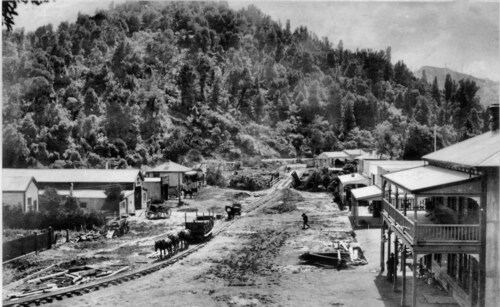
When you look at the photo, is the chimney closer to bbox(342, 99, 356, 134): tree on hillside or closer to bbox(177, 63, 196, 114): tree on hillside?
bbox(177, 63, 196, 114): tree on hillside

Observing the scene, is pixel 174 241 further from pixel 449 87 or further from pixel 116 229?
pixel 449 87

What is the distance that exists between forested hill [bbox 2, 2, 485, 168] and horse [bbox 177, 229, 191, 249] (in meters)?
48.0

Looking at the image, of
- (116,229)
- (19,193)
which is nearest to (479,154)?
(116,229)

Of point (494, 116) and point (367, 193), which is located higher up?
point (494, 116)

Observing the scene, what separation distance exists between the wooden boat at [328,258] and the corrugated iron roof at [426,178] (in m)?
5.89

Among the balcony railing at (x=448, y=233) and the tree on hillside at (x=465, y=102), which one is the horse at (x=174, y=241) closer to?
the balcony railing at (x=448, y=233)

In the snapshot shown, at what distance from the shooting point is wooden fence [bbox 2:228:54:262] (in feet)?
81.2

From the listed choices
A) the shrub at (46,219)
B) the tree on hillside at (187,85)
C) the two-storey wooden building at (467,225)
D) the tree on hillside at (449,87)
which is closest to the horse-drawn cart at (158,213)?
the shrub at (46,219)

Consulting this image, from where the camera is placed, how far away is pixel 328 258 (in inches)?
979

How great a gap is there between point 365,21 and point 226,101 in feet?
396

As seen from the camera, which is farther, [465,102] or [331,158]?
[465,102]

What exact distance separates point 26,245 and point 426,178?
21.7 metres

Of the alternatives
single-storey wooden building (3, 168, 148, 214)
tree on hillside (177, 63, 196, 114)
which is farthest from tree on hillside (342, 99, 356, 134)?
single-storey wooden building (3, 168, 148, 214)

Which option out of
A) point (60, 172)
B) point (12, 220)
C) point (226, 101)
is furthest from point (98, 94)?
point (12, 220)
